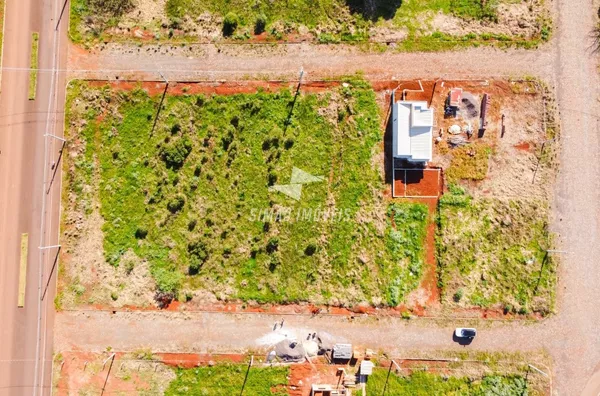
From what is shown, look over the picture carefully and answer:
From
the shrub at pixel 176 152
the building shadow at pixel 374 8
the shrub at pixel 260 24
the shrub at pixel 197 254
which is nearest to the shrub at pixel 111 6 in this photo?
the shrub at pixel 260 24

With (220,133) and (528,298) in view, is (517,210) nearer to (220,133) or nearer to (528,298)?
(528,298)

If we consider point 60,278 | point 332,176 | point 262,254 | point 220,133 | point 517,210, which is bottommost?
Result: point 60,278

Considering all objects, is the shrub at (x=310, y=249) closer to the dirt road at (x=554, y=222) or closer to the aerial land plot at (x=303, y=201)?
the aerial land plot at (x=303, y=201)

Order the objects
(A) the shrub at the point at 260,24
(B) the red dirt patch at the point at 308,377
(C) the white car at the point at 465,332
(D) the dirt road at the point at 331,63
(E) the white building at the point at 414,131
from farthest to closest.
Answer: (D) the dirt road at the point at 331,63, (A) the shrub at the point at 260,24, (B) the red dirt patch at the point at 308,377, (C) the white car at the point at 465,332, (E) the white building at the point at 414,131

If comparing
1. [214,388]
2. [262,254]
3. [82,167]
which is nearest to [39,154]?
[82,167]

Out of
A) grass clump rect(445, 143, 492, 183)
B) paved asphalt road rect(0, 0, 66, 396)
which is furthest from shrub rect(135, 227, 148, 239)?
grass clump rect(445, 143, 492, 183)

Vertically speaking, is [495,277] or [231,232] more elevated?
[231,232]
